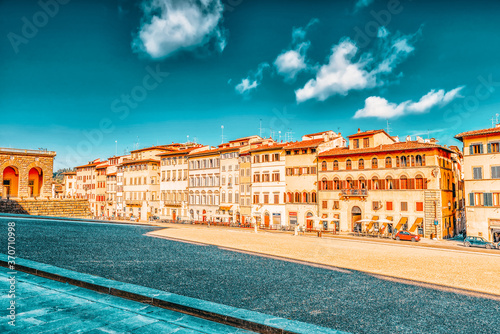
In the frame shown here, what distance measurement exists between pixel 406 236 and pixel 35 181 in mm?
53822

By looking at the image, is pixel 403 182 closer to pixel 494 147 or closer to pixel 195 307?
pixel 494 147

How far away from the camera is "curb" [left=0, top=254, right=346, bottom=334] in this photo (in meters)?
5.61

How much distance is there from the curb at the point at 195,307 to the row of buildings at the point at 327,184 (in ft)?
110

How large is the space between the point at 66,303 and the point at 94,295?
705mm

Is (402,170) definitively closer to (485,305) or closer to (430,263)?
(430,263)

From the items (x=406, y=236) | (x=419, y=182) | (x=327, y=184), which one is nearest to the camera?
(x=406, y=236)

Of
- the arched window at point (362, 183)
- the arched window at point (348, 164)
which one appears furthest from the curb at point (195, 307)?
the arched window at point (348, 164)

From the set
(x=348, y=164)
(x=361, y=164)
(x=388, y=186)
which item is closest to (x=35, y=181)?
(x=348, y=164)

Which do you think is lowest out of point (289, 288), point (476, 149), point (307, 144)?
point (289, 288)

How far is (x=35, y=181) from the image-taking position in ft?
175

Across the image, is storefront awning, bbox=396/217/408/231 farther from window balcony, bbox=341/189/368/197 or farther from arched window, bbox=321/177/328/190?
arched window, bbox=321/177/328/190

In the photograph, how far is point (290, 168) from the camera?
48.7m

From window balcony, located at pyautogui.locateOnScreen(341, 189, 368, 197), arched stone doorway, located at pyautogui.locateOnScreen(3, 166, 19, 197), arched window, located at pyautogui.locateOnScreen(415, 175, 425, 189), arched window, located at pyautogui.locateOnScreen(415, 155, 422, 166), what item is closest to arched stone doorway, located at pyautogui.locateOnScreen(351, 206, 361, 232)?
window balcony, located at pyautogui.locateOnScreen(341, 189, 368, 197)

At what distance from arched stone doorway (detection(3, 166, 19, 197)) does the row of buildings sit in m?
22.5
